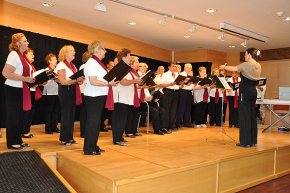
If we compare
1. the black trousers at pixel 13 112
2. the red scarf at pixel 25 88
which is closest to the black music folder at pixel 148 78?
the red scarf at pixel 25 88

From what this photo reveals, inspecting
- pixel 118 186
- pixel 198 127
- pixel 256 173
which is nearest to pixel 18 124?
pixel 118 186

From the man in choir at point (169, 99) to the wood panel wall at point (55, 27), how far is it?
227cm

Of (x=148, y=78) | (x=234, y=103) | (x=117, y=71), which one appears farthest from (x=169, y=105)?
(x=117, y=71)

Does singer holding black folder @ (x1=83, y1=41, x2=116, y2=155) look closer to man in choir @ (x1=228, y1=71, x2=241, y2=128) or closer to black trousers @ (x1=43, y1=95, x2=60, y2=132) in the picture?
black trousers @ (x1=43, y1=95, x2=60, y2=132)

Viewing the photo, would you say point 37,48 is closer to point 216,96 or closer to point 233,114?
point 216,96

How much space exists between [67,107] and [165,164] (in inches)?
61.7

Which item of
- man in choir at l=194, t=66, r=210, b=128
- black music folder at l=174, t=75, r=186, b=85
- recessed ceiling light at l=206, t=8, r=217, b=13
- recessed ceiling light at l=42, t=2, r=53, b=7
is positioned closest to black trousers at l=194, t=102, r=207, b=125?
man in choir at l=194, t=66, r=210, b=128

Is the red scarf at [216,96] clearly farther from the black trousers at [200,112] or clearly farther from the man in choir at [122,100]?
the man in choir at [122,100]

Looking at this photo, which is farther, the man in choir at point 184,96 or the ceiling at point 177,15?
the man in choir at point 184,96

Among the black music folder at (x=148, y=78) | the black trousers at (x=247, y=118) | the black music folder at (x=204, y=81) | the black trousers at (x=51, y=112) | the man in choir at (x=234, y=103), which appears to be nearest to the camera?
the black trousers at (x=247, y=118)

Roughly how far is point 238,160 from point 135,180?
163 centimetres

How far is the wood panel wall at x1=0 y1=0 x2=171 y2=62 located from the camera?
17.9ft

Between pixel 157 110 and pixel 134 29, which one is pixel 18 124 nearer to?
pixel 157 110

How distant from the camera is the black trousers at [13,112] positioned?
3.44 meters
